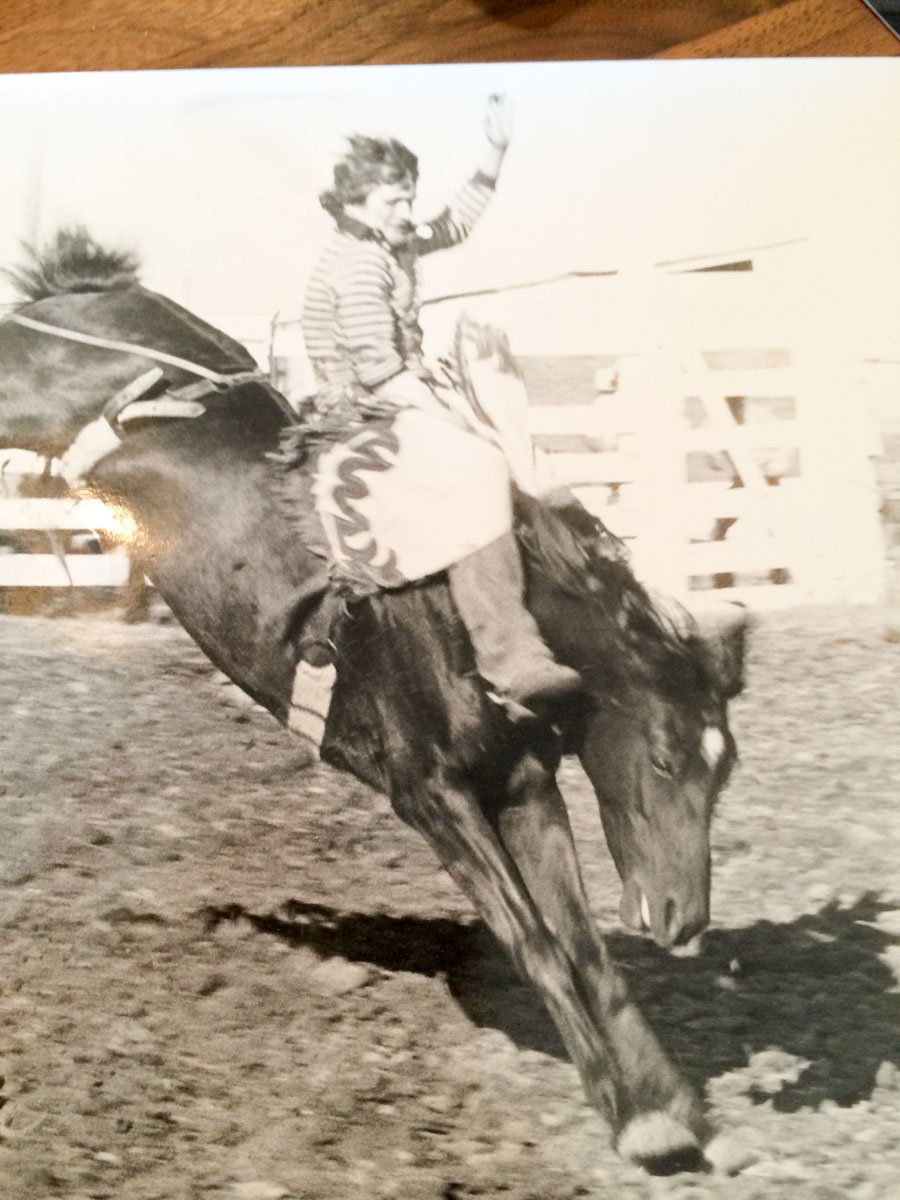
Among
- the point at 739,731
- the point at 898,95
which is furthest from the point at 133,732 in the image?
the point at 898,95

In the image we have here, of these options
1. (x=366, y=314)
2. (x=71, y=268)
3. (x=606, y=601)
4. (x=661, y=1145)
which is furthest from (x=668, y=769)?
(x=71, y=268)

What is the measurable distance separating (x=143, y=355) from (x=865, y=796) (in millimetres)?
566

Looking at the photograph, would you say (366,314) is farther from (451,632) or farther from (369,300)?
(451,632)

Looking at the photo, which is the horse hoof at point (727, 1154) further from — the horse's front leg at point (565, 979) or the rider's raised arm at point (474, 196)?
the rider's raised arm at point (474, 196)

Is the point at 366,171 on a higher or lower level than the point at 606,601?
higher

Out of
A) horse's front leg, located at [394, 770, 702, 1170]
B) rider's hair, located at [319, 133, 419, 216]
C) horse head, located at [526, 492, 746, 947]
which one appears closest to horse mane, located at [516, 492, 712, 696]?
horse head, located at [526, 492, 746, 947]

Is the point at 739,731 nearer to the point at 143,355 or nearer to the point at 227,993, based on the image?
the point at 227,993

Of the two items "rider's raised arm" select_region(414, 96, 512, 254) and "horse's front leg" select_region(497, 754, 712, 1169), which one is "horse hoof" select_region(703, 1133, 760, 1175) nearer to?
"horse's front leg" select_region(497, 754, 712, 1169)

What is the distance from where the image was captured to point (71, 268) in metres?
0.61

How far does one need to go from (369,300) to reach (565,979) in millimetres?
469

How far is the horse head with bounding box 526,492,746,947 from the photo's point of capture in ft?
1.85

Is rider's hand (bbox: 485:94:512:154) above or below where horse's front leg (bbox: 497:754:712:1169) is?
above

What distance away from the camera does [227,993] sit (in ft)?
1.79

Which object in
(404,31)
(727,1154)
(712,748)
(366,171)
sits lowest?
(727,1154)
